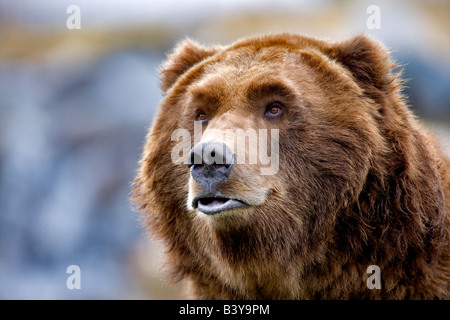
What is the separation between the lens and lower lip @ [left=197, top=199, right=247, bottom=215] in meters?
4.31

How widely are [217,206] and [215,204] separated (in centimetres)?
3

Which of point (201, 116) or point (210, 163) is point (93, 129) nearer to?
point (201, 116)

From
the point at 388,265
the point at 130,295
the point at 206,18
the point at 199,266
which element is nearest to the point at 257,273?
the point at 199,266

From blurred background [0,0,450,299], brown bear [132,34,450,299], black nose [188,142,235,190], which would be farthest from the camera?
blurred background [0,0,450,299]

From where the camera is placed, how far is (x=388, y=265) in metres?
4.67

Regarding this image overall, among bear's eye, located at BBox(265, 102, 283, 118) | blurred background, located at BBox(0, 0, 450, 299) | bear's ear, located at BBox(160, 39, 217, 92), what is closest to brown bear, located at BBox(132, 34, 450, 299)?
bear's eye, located at BBox(265, 102, 283, 118)

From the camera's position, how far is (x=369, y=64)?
16.5 ft

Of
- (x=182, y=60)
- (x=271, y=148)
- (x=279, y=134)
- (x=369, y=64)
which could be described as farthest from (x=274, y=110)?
(x=182, y=60)

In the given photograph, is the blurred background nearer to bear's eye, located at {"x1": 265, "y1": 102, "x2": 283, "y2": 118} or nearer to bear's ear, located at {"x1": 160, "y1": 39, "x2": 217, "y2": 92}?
bear's ear, located at {"x1": 160, "y1": 39, "x2": 217, "y2": 92}

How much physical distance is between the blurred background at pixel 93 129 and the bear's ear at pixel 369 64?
9086 mm

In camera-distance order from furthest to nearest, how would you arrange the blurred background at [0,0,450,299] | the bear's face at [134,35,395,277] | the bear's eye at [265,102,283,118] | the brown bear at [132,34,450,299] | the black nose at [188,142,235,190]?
the blurred background at [0,0,450,299] → the bear's eye at [265,102,283,118] → the brown bear at [132,34,450,299] → the bear's face at [134,35,395,277] → the black nose at [188,142,235,190]

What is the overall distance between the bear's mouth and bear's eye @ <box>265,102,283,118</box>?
855 mm

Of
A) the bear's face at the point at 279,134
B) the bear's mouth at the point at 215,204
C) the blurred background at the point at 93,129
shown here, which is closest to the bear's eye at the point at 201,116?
the bear's face at the point at 279,134
